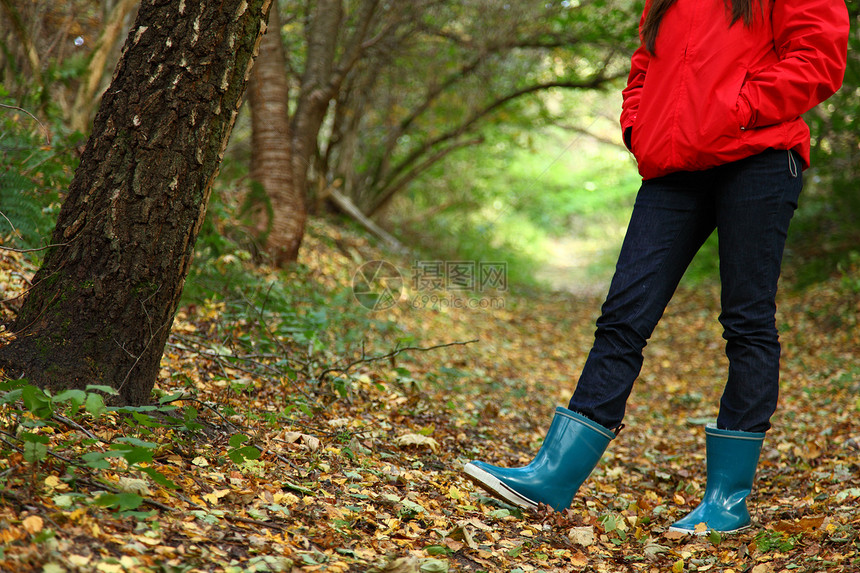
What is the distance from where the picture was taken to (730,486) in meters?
1.96

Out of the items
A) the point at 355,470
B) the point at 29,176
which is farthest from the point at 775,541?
the point at 29,176

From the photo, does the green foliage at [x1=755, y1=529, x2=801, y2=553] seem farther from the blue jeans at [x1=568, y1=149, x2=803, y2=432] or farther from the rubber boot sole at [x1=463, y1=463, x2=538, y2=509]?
the rubber boot sole at [x1=463, y1=463, x2=538, y2=509]

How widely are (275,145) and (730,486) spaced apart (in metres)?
4.00

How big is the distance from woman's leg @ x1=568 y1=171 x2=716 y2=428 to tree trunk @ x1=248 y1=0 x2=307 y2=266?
3.25 meters

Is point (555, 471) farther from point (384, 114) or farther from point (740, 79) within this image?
point (384, 114)

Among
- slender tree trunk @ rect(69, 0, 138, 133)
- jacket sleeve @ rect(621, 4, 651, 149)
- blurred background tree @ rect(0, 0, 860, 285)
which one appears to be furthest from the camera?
slender tree trunk @ rect(69, 0, 138, 133)

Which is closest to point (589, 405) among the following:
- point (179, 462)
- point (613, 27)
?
point (179, 462)

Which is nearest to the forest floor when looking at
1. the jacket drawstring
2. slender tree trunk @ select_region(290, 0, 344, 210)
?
the jacket drawstring

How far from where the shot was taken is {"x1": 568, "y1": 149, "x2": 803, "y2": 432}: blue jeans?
1.90 metres

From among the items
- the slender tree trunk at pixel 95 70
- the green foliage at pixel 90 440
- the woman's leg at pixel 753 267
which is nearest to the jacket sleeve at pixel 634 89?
the woman's leg at pixel 753 267

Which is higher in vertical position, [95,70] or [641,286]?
[95,70]

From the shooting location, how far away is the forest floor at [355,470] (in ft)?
4.52

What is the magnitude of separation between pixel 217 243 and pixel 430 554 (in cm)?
252

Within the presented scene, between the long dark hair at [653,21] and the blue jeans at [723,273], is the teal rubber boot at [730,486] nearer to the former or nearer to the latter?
the blue jeans at [723,273]
